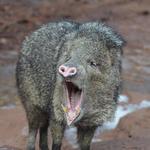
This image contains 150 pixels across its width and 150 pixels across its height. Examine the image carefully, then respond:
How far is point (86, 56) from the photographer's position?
4914 mm

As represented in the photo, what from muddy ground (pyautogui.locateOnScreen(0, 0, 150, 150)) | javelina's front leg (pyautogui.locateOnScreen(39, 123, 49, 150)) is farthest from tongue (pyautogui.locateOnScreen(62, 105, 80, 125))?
javelina's front leg (pyautogui.locateOnScreen(39, 123, 49, 150))

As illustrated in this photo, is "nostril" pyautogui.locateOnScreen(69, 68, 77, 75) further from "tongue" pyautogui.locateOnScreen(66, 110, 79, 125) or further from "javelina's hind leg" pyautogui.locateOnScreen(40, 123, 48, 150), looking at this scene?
"javelina's hind leg" pyautogui.locateOnScreen(40, 123, 48, 150)

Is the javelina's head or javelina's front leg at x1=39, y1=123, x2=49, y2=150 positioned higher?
the javelina's head

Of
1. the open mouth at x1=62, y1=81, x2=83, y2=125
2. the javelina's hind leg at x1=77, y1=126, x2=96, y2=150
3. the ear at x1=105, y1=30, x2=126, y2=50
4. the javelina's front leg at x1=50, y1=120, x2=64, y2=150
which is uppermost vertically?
the ear at x1=105, y1=30, x2=126, y2=50

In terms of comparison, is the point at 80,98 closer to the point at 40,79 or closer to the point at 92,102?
the point at 92,102

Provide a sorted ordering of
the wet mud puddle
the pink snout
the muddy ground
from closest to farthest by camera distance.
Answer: the pink snout
the muddy ground
the wet mud puddle

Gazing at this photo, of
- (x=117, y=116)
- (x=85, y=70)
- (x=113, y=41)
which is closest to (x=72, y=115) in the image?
(x=85, y=70)

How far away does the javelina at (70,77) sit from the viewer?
477 cm

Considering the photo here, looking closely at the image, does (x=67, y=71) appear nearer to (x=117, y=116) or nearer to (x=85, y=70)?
(x=85, y=70)

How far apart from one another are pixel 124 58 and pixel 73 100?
5598 mm

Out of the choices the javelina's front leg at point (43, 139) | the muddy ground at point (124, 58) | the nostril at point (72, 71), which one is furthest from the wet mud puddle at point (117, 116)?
the nostril at point (72, 71)

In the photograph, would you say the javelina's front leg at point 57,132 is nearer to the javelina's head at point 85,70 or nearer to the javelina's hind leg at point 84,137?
the javelina's hind leg at point 84,137

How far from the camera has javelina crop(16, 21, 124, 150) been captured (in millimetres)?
4773

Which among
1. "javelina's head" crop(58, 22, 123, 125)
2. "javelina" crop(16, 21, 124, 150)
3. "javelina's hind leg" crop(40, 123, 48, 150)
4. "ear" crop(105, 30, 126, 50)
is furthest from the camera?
"javelina's hind leg" crop(40, 123, 48, 150)
